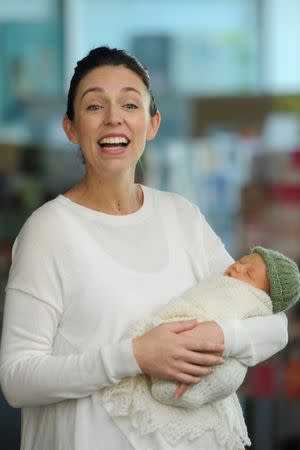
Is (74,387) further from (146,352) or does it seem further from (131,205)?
(131,205)

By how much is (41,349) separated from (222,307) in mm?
270

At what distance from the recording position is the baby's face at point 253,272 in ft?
5.64

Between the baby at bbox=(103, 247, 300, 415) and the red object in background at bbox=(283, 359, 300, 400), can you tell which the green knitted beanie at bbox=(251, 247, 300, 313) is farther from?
the red object in background at bbox=(283, 359, 300, 400)

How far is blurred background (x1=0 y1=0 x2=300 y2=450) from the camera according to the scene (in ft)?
13.2

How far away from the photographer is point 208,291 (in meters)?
1.65

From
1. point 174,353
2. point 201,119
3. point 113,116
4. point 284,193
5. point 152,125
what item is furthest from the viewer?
point 201,119

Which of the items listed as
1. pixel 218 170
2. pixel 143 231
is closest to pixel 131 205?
pixel 143 231

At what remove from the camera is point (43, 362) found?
1553 mm

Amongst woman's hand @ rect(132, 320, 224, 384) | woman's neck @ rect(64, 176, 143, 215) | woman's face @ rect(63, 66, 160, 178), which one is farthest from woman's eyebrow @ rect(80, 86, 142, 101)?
woman's hand @ rect(132, 320, 224, 384)

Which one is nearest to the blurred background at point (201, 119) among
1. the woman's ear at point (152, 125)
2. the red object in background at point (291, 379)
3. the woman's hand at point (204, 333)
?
the red object in background at point (291, 379)

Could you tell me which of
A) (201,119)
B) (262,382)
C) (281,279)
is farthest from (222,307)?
(201,119)

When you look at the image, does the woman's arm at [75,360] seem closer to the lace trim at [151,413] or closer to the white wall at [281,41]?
the lace trim at [151,413]

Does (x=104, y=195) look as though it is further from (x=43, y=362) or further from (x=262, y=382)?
(x=262, y=382)

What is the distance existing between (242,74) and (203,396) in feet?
26.5
